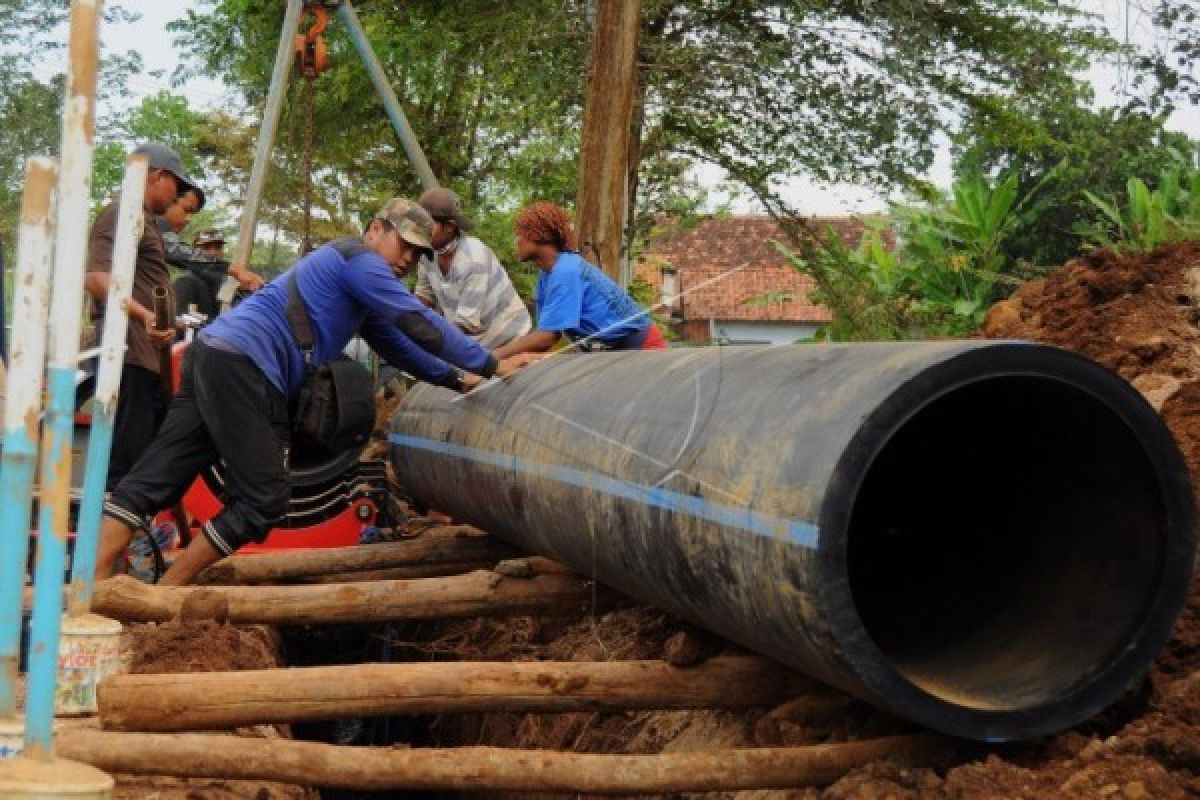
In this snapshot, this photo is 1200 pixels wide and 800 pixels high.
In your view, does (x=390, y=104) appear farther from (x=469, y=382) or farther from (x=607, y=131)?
(x=469, y=382)

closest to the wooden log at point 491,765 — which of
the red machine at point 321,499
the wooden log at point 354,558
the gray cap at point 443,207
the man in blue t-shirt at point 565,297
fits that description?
the wooden log at point 354,558

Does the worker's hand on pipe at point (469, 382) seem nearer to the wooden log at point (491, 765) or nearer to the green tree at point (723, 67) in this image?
Answer: the wooden log at point (491, 765)

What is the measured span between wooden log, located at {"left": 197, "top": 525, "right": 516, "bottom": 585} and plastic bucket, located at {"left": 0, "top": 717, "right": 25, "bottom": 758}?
3.31m

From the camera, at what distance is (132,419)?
6.41m

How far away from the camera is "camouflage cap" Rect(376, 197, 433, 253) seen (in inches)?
225

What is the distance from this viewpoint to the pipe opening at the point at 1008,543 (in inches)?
145

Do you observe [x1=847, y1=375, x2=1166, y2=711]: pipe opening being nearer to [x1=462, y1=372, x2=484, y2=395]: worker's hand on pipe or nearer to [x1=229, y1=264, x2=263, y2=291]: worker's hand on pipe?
[x1=462, y1=372, x2=484, y2=395]: worker's hand on pipe

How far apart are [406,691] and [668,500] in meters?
0.84

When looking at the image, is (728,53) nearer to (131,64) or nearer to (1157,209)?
(1157,209)

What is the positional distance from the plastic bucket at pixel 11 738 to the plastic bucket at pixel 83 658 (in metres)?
0.73

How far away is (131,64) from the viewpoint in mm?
35938

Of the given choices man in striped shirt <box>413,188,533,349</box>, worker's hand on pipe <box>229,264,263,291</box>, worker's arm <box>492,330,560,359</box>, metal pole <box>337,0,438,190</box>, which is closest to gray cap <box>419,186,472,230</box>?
man in striped shirt <box>413,188,533,349</box>

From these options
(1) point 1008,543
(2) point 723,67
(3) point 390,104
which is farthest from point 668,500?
(2) point 723,67

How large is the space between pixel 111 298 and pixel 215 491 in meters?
3.70
